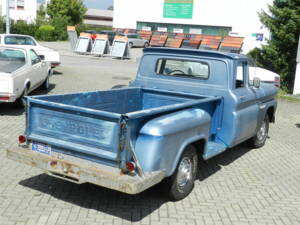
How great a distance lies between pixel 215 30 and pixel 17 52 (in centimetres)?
3434

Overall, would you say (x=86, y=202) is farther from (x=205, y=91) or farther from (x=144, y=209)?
(x=205, y=91)

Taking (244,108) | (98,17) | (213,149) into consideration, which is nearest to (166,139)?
(213,149)

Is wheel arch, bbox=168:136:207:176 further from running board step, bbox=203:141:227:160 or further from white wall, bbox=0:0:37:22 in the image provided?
white wall, bbox=0:0:37:22

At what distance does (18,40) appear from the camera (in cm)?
1667

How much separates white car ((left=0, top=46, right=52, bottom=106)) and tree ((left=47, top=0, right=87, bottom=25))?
148ft

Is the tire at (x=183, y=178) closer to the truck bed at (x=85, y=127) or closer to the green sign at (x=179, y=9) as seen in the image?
the truck bed at (x=85, y=127)

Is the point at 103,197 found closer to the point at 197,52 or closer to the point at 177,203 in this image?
the point at 177,203

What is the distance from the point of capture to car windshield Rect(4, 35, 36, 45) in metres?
16.1

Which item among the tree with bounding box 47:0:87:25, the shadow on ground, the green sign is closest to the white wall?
the tree with bounding box 47:0:87:25

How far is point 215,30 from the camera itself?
140 feet

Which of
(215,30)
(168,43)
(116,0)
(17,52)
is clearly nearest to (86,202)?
(17,52)

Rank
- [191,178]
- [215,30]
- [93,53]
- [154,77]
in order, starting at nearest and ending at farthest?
[191,178] → [154,77] → [93,53] → [215,30]

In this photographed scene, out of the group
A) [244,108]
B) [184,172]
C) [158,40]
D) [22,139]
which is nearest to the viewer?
[22,139]

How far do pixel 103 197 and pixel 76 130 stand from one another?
109 cm
